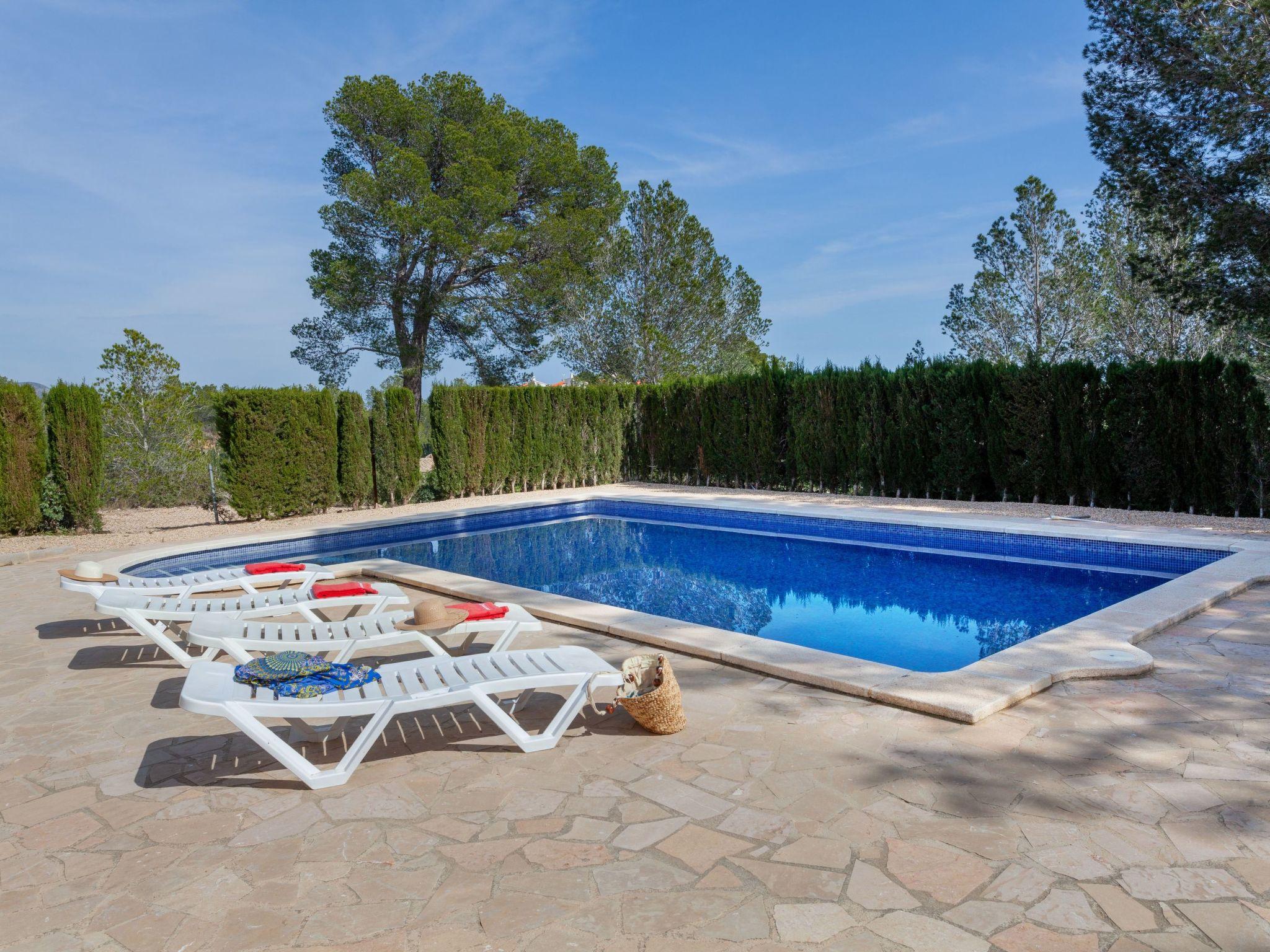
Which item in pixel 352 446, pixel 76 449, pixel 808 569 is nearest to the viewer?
pixel 808 569

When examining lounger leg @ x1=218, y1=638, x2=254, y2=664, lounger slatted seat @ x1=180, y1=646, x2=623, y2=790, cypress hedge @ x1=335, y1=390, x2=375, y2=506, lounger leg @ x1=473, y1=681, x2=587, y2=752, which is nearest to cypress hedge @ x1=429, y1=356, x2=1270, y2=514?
cypress hedge @ x1=335, y1=390, x2=375, y2=506

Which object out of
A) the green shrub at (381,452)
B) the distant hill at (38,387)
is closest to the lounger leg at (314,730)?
the distant hill at (38,387)

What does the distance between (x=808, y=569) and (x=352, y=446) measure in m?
8.46

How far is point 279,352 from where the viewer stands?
25047 millimetres

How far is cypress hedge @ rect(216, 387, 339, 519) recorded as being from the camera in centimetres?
1283

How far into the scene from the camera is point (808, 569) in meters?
9.54

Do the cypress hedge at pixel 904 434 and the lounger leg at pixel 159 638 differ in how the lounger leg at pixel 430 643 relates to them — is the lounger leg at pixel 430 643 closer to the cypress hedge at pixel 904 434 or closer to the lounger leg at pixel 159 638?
the lounger leg at pixel 159 638

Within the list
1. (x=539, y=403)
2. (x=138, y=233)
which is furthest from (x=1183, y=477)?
(x=138, y=233)

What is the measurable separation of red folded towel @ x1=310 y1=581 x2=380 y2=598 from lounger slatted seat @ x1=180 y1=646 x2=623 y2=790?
166 centimetres

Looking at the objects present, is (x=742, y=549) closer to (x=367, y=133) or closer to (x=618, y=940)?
(x=618, y=940)

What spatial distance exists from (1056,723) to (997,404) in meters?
9.82

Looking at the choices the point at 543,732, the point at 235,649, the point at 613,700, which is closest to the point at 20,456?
the point at 235,649

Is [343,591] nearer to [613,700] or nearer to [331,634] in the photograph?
[331,634]

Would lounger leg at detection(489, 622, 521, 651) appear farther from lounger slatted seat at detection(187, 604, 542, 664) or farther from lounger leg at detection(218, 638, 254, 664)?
lounger leg at detection(218, 638, 254, 664)
